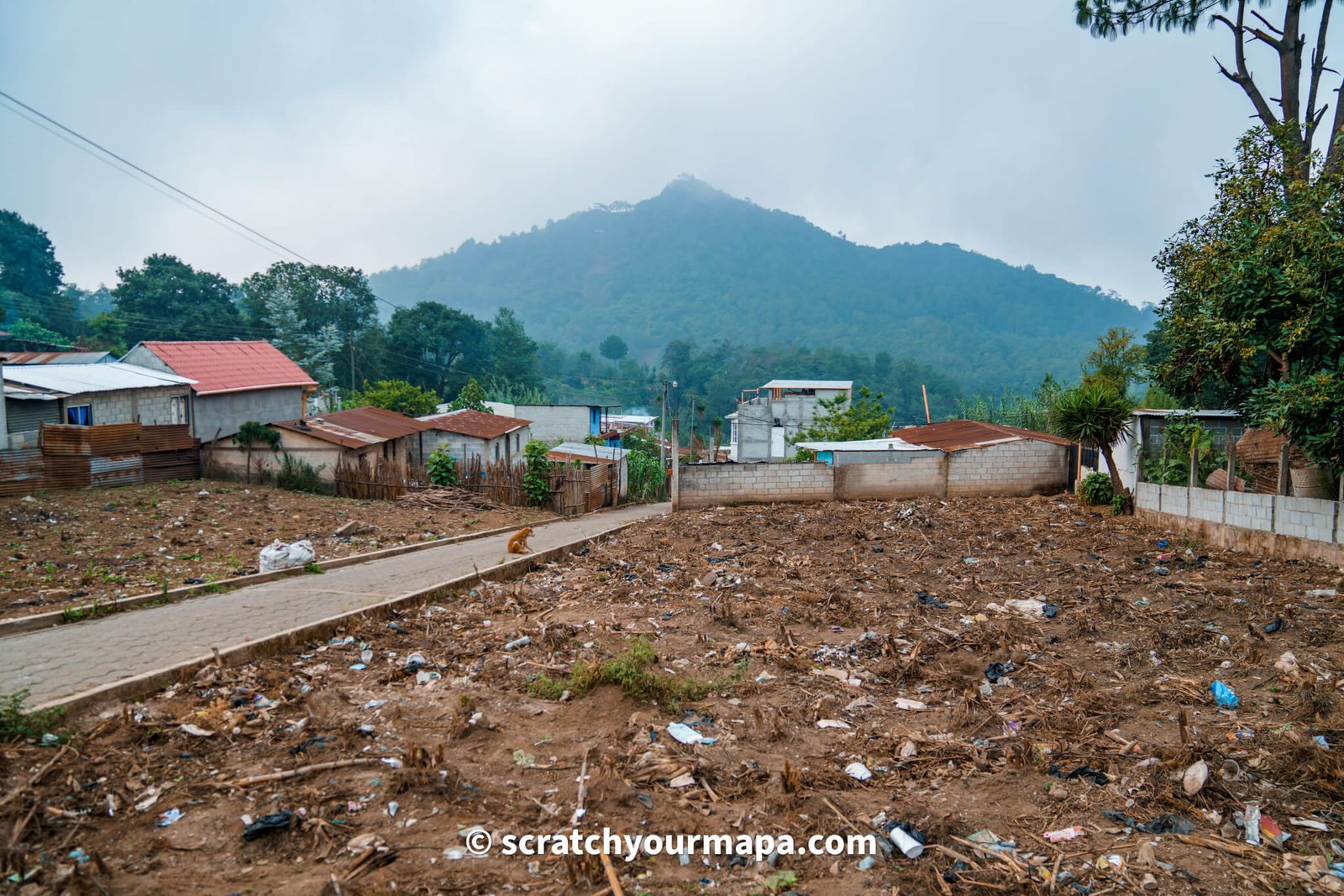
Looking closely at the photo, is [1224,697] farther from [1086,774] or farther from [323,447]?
[323,447]

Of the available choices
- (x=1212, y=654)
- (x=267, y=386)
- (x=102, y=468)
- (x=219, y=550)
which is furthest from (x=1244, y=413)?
(x=267, y=386)

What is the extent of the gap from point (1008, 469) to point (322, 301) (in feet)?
152

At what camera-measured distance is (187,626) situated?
23.0 feet

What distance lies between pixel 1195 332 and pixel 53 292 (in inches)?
2438

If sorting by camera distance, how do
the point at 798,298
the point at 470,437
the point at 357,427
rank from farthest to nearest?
the point at 798,298, the point at 470,437, the point at 357,427

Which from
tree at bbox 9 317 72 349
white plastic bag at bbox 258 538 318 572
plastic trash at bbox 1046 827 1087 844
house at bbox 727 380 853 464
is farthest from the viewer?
house at bbox 727 380 853 464

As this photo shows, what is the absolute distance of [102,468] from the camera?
17516 mm

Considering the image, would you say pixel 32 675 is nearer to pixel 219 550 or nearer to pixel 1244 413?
pixel 219 550

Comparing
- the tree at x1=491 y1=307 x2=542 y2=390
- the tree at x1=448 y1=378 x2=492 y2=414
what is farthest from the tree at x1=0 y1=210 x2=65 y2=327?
the tree at x1=491 y1=307 x2=542 y2=390

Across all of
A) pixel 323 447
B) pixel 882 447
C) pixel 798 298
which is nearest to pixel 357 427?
pixel 323 447

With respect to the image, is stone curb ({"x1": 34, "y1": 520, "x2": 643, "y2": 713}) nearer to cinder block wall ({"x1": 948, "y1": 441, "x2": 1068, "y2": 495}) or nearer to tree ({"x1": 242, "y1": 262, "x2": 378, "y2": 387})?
cinder block wall ({"x1": 948, "y1": 441, "x2": 1068, "y2": 495})

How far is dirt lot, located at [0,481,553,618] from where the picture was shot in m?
8.91

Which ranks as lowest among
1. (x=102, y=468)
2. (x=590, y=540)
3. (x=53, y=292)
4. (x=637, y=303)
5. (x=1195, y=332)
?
(x=590, y=540)

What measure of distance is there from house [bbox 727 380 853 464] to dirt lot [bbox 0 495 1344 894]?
104ft
